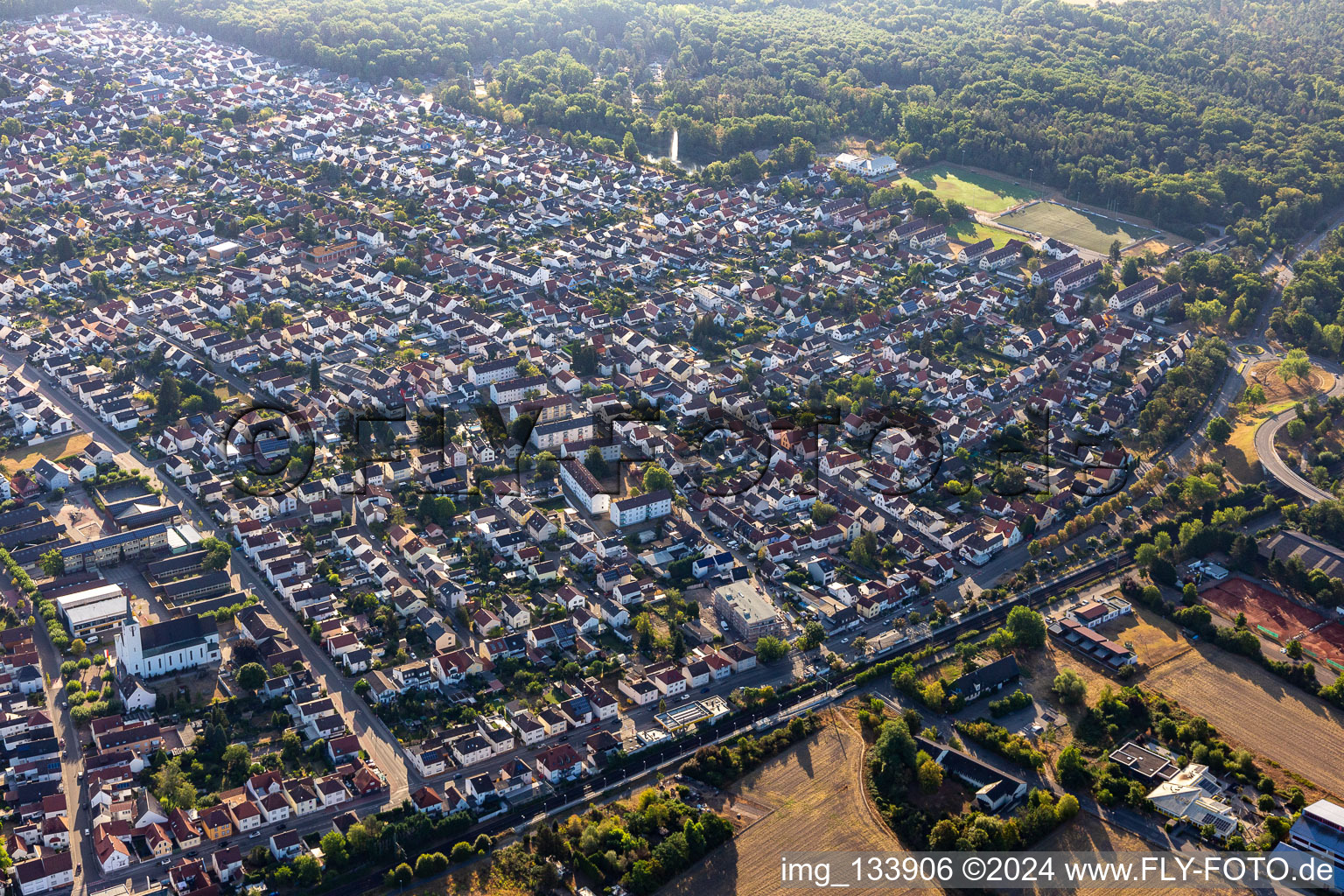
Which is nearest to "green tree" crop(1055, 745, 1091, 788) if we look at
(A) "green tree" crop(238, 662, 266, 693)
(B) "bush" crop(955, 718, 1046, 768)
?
(B) "bush" crop(955, 718, 1046, 768)

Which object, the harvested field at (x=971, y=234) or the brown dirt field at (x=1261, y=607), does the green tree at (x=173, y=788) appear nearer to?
Answer: the brown dirt field at (x=1261, y=607)

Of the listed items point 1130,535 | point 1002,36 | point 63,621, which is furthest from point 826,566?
point 1002,36

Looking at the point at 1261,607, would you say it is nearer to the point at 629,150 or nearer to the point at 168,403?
the point at 168,403

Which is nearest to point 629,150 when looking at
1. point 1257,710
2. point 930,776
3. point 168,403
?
point 168,403

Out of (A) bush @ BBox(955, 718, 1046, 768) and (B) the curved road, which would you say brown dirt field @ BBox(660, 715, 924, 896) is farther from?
(B) the curved road

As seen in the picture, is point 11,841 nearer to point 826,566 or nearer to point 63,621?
point 63,621

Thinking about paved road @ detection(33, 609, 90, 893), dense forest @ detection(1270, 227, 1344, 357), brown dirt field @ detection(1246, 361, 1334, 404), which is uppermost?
dense forest @ detection(1270, 227, 1344, 357)
